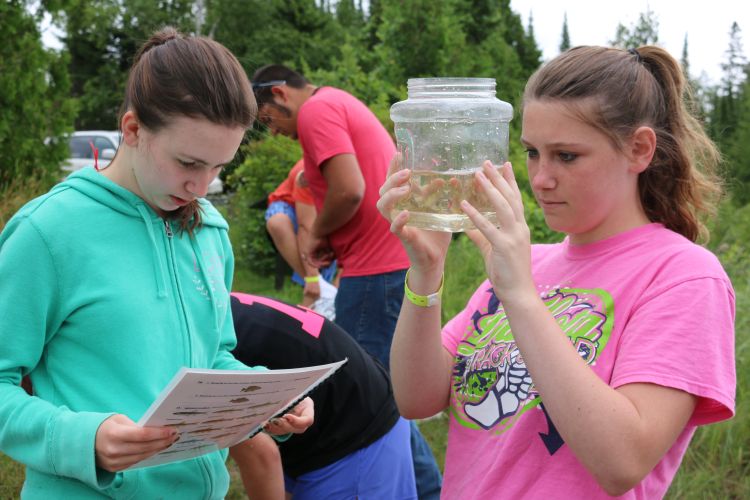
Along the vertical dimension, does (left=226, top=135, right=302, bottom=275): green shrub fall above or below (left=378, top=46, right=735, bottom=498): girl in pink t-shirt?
below

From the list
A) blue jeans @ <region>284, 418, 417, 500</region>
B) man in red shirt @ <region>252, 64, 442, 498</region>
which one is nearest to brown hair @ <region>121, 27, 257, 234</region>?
blue jeans @ <region>284, 418, 417, 500</region>

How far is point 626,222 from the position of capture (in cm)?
187

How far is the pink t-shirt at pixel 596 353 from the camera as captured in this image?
5.23 feet

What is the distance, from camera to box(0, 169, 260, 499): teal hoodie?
171 cm

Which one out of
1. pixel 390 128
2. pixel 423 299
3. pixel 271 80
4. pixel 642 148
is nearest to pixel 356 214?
pixel 271 80

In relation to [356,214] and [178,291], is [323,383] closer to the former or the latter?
[178,291]

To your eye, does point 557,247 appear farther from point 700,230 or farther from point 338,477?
point 338,477

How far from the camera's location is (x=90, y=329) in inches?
71.5

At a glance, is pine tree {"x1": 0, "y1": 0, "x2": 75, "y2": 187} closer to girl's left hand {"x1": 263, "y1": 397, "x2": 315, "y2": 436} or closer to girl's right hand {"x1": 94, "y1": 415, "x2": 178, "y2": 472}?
girl's left hand {"x1": 263, "y1": 397, "x2": 315, "y2": 436}

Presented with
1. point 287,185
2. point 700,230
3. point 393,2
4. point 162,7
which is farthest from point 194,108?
point 162,7

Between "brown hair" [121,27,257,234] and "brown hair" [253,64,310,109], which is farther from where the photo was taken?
"brown hair" [253,64,310,109]

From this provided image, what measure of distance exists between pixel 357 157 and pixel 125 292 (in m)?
2.56

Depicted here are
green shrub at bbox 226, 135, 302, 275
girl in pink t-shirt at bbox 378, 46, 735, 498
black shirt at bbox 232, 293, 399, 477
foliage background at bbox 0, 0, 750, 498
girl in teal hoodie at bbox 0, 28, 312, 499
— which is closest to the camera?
girl in pink t-shirt at bbox 378, 46, 735, 498

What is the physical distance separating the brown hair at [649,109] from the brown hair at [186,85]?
740 mm
